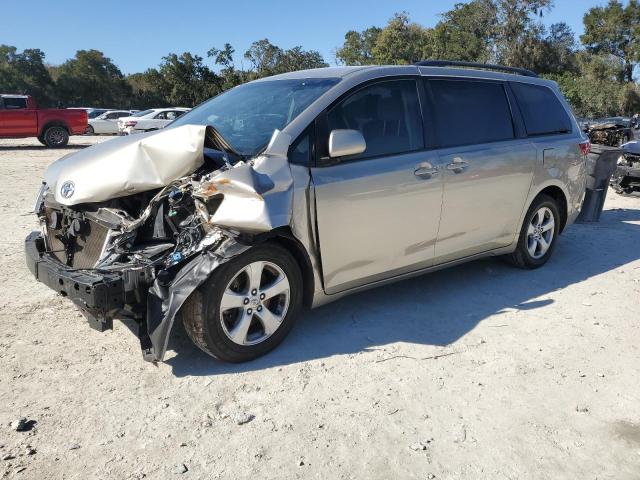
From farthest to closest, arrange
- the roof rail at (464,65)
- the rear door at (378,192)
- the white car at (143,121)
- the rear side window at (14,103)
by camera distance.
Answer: the white car at (143,121)
the rear side window at (14,103)
the roof rail at (464,65)
the rear door at (378,192)

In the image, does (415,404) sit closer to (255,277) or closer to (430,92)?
(255,277)

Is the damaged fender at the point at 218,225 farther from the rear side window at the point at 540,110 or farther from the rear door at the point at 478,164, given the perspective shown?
the rear side window at the point at 540,110

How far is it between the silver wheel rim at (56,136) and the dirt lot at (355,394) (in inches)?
667

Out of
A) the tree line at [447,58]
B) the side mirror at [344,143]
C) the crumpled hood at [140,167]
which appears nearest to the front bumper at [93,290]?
the crumpled hood at [140,167]

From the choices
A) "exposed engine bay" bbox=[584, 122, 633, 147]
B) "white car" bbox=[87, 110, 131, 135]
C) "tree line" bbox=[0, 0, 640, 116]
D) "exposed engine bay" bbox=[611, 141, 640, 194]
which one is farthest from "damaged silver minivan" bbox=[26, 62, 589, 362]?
"tree line" bbox=[0, 0, 640, 116]

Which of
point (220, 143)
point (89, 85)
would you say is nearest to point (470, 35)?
point (89, 85)

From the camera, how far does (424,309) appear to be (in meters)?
4.58

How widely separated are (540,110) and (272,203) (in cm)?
340

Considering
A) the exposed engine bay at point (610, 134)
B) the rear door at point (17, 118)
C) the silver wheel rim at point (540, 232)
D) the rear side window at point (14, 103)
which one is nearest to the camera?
the silver wheel rim at point (540, 232)

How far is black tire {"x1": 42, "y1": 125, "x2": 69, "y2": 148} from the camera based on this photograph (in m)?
19.8

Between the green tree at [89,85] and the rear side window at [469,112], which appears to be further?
the green tree at [89,85]

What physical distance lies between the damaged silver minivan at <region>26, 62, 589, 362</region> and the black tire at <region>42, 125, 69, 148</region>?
56.4 ft

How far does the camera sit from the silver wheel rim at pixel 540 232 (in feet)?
18.2

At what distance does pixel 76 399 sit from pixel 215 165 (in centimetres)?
164
